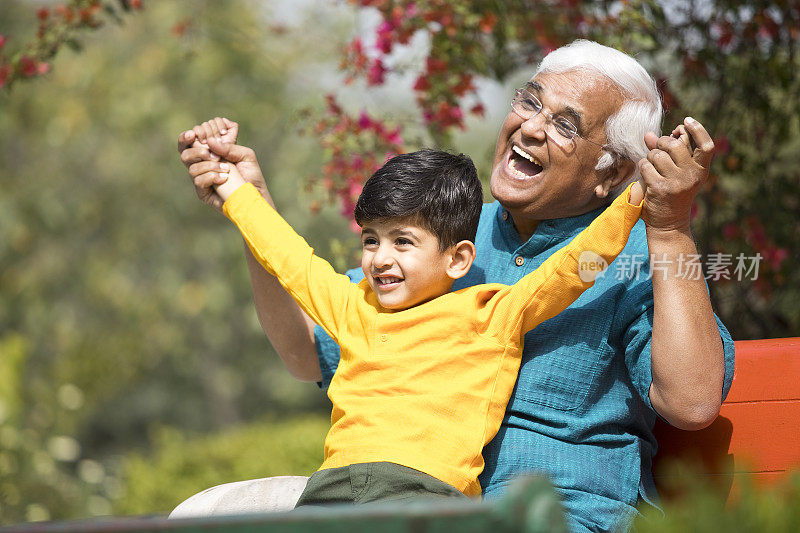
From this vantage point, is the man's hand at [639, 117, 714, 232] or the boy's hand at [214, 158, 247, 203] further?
the boy's hand at [214, 158, 247, 203]

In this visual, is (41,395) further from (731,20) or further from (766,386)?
(766,386)

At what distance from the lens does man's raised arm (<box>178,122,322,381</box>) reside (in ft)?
7.49

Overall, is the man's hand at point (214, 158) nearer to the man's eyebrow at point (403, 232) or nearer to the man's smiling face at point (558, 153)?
the man's eyebrow at point (403, 232)

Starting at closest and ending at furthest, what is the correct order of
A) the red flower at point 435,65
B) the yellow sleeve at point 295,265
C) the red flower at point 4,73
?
the yellow sleeve at point 295,265 < the red flower at point 4,73 < the red flower at point 435,65

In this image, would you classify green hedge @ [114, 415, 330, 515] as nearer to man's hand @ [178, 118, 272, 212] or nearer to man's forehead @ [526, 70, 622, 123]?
man's hand @ [178, 118, 272, 212]

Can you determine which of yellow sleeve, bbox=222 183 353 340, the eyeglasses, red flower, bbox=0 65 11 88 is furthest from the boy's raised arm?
red flower, bbox=0 65 11 88

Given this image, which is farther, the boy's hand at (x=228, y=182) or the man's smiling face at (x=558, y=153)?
the boy's hand at (x=228, y=182)

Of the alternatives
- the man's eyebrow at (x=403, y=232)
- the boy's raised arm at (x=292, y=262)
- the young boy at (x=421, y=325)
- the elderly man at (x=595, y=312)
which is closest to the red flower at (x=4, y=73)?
the elderly man at (x=595, y=312)

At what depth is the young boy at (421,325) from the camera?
71.6 inches

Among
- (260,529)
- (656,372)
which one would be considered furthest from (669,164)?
(260,529)

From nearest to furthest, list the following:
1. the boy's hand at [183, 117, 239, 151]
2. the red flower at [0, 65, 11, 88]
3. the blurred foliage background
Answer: the boy's hand at [183, 117, 239, 151]
the red flower at [0, 65, 11, 88]
the blurred foliage background

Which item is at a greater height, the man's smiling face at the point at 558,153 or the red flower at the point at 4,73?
the red flower at the point at 4,73

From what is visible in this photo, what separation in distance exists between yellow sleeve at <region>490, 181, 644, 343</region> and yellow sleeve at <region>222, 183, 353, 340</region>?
383mm

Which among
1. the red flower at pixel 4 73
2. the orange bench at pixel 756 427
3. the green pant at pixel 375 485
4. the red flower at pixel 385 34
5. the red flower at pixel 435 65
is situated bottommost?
the orange bench at pixel 756 427
